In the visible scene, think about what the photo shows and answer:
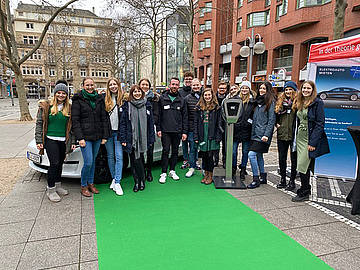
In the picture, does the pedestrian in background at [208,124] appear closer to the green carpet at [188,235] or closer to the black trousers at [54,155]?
the green carpet at [188,235]

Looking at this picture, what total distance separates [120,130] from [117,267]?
238 cm

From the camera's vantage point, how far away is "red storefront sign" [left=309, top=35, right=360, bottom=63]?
14.6ft

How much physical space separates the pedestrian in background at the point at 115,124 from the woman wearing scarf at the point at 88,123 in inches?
5.0

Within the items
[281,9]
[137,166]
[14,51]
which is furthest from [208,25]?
[137,166]

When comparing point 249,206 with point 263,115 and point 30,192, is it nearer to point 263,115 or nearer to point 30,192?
point 263,115

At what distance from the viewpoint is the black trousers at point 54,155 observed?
4191mm

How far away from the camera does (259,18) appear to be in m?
28.7

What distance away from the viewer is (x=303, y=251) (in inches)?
122

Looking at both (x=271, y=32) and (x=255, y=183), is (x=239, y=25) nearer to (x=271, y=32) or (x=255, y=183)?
(x=271, y=32)

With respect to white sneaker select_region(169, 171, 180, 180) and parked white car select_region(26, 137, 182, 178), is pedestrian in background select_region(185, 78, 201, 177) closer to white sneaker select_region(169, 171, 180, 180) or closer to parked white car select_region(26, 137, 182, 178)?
white sneaker select_region(169, 171, 180, 180)

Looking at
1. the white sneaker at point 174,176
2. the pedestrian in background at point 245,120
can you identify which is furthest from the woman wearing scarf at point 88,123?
the pedestrian in background at point 245,120

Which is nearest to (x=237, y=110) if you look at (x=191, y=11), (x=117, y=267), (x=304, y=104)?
(x=304, y=104)

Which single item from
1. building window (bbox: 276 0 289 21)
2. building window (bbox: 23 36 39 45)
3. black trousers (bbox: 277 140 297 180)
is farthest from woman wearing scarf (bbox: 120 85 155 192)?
building window (bbox: 23 36 39 45)

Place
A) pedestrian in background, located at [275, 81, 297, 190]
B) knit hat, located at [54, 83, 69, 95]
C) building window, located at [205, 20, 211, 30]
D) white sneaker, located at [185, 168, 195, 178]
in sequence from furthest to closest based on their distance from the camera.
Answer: building window, located at [205, 20, 211, 30]
white sneaker, located at [185, 168, 195, 178]
pedestrian in background, located at [275, 81, 297, 190]
knit hat, located at [54, 83, 69, 95]
